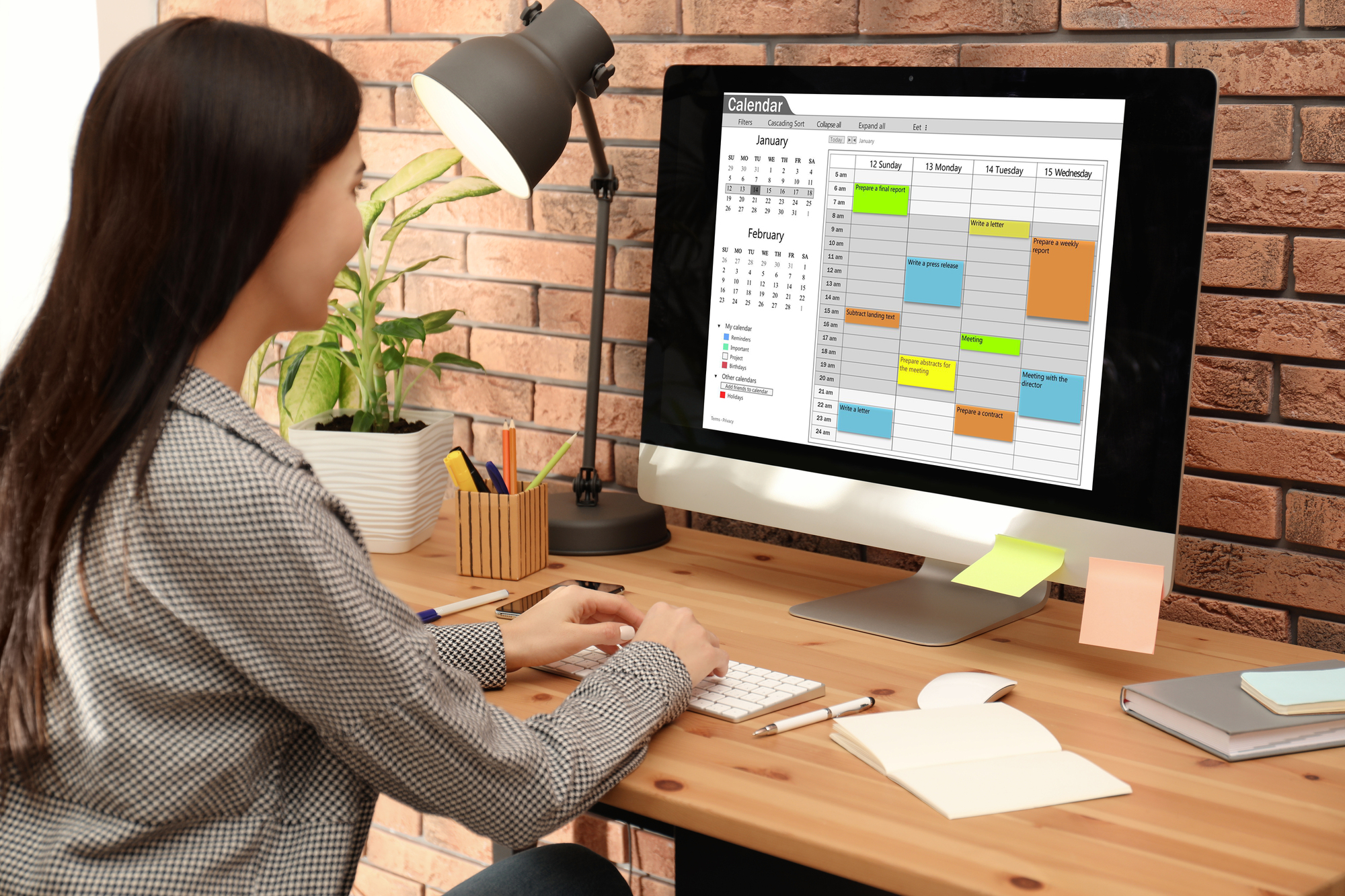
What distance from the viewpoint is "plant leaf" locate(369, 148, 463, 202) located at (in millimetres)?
1358

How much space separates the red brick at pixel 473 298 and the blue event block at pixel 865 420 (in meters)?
0.61

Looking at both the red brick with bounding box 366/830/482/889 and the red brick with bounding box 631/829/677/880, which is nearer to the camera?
the red brick with bounding box 631/829/677/880

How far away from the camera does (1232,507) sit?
118 cm

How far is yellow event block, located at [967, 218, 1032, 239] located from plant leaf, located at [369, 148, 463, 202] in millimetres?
628

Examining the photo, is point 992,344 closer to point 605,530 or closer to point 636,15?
point 605,530

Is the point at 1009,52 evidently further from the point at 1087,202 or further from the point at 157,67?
the point at 157,67

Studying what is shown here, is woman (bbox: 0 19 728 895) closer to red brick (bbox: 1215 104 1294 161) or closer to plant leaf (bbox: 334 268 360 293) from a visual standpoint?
plant leaf (bbox: 334 268 360 293)

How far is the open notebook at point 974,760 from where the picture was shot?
0.78 m

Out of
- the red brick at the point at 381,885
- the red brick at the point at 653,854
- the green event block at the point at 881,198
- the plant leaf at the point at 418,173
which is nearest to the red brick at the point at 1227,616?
the green event block at the point at 881,198

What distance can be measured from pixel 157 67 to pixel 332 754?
444 mm

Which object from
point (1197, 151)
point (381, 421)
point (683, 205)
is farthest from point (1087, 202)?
point (381, 421)

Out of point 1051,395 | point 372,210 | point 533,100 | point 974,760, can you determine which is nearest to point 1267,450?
point 1051,395

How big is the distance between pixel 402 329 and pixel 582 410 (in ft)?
1.00

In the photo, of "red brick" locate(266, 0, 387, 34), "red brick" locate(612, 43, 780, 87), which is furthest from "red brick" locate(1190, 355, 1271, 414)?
"red brick" locate(266, 0, 387, 34)
